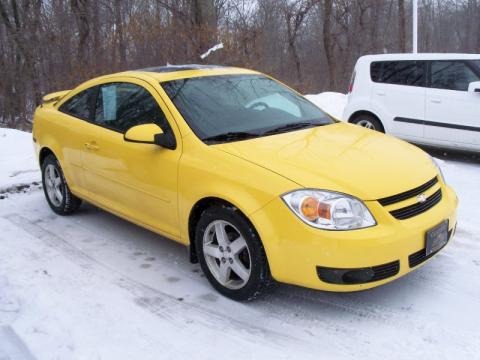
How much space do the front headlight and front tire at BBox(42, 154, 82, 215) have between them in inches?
119

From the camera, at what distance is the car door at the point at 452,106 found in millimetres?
7203

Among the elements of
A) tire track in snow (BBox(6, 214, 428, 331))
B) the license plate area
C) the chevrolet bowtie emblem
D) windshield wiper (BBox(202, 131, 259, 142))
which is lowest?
tire track in snow (BBox(6, 214, 428, 331))

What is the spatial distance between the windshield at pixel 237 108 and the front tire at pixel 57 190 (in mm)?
1826

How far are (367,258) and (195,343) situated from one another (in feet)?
3.69

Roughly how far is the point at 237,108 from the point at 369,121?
14.8ft

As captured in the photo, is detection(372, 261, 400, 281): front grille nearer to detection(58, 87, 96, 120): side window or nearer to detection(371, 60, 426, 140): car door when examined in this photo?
detection(58, 87, 96, 120): side window

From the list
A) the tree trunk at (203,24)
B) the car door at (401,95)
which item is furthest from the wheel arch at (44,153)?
the tree trunk at (203,24)

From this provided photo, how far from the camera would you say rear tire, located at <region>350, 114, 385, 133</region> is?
822 cm

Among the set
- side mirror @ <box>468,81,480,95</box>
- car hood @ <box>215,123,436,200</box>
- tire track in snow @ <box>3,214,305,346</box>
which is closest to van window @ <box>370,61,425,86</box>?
side mirror @ <box>468,81,480,95</box>

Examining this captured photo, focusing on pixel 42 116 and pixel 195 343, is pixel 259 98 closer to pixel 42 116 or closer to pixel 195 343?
pixel 195 343

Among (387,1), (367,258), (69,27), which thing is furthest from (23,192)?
(387,1)

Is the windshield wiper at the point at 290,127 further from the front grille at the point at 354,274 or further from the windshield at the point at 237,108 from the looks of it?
the front grille at the point at 354,274

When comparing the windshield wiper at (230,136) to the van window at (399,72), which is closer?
the windshield wiper at (230,136)

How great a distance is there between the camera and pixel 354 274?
320cm
